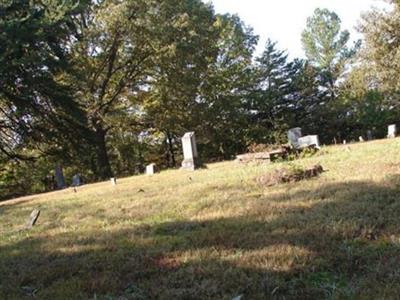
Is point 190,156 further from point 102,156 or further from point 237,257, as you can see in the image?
point 237,257

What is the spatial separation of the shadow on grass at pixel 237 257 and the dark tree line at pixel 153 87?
54.7ft

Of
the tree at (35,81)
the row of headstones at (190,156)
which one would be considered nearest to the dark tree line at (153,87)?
the tree at (35,81)

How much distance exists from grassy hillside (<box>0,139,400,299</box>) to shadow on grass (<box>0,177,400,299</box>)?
13 mm

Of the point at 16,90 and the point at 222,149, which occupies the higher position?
the point at 16,90

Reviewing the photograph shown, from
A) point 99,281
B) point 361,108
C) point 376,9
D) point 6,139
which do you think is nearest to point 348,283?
point 99,281

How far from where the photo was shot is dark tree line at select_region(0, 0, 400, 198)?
24.5 m

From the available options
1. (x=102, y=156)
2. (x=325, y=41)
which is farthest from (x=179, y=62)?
(x=325, y=41)

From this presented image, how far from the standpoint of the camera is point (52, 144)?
26531 mm

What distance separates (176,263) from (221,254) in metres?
0.51

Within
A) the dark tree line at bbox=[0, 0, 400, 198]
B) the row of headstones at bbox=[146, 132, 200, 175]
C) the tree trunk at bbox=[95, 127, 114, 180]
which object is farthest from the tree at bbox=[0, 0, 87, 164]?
the row of headstones at bbox=[146, 132, 200, 175]

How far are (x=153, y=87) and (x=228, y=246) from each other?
2652 centimetres

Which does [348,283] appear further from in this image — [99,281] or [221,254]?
[99,281]

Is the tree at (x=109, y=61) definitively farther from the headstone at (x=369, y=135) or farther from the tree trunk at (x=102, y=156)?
the headstone at (x=369, y=135)

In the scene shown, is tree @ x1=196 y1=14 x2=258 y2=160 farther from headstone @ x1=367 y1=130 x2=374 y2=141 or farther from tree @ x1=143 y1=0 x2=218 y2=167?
headstone @ x1=367 y1=130 x2=374 y2=141
